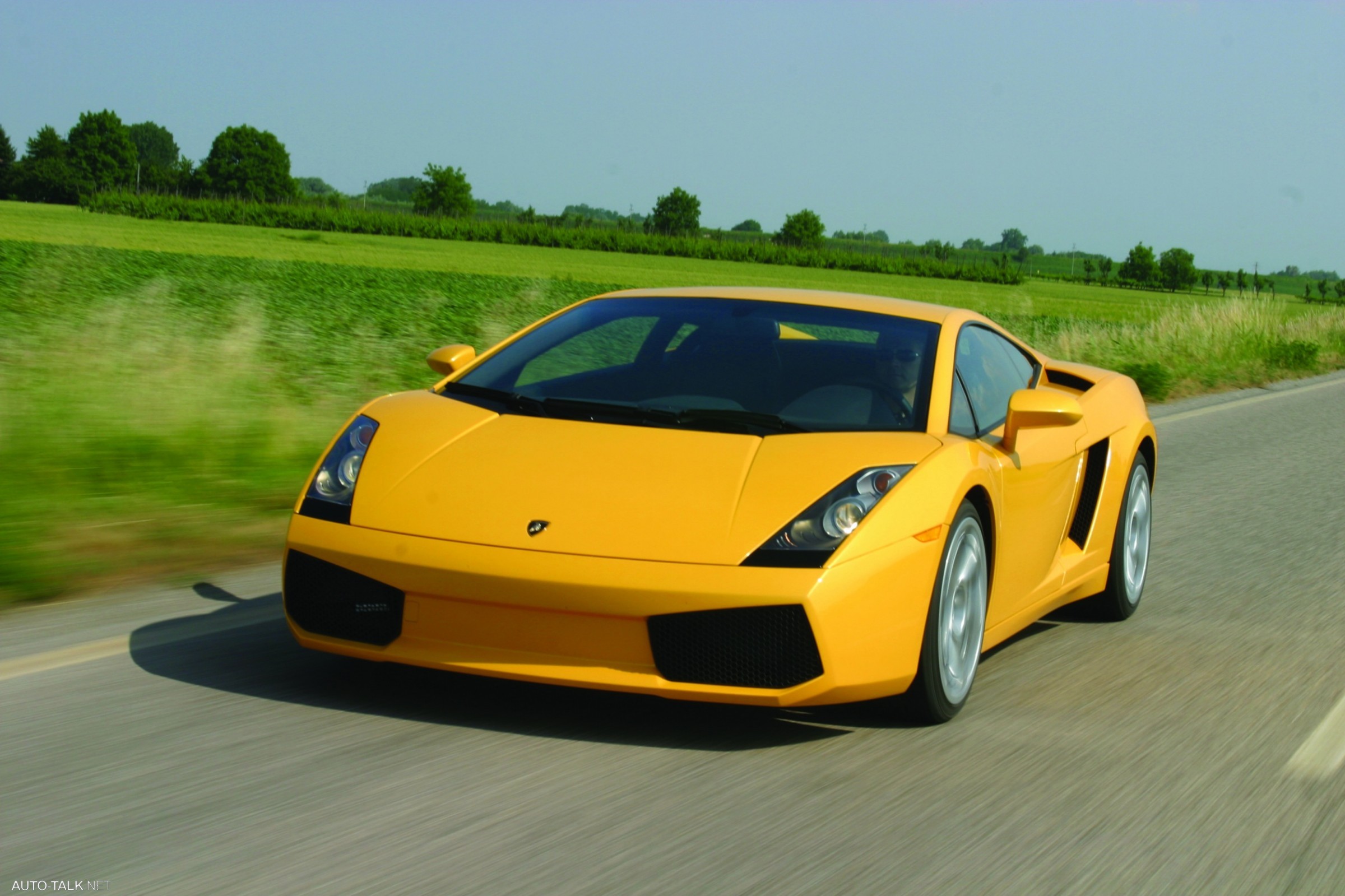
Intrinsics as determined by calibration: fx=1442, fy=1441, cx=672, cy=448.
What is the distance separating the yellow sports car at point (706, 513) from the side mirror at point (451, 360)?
0.04 feet

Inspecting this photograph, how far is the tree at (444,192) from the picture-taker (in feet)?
475

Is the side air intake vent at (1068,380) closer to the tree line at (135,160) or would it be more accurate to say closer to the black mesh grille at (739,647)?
the black mesh grille at (739,647)

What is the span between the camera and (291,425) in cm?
877

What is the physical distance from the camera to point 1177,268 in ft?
553

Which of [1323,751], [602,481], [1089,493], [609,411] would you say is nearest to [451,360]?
[609,411]

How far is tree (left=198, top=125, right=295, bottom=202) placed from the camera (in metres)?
140

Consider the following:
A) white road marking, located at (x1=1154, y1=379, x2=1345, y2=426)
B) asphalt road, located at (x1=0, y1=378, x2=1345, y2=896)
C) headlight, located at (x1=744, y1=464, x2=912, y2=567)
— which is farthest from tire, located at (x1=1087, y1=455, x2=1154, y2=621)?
white road marking, located at (x1=1154, y1=379, x2=1345, y2=426)

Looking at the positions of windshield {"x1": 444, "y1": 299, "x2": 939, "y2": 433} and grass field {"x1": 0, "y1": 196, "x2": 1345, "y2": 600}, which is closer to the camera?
windshield {"x1": 444, "y1": 299, "x2": 939, "y2": 433}

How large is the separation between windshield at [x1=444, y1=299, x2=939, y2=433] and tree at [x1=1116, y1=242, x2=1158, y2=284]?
146171 mm

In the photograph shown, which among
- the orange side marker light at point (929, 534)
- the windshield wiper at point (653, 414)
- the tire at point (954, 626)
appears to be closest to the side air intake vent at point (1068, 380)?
the tire at point (954, 626)

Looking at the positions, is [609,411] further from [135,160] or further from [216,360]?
[135,160]

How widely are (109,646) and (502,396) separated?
149 centimetres

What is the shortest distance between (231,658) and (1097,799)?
262 cm

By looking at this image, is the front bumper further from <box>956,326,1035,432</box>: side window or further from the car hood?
<box>956,326,1035,432</box>: side window
